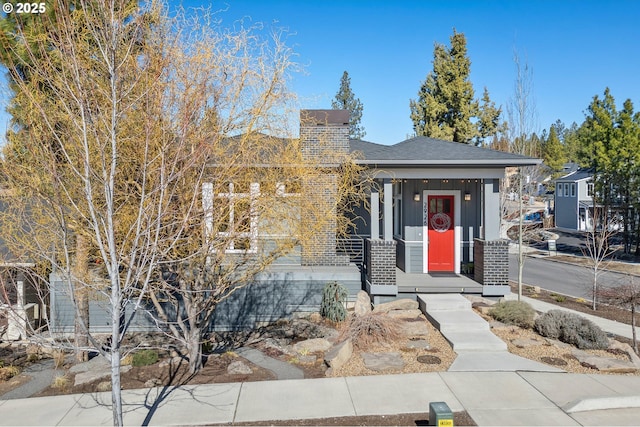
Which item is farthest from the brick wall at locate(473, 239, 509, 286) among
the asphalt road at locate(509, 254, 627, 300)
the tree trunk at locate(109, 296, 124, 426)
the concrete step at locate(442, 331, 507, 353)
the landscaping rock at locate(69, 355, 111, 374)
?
the tree trunk at locate(109, 296, 124, 426)

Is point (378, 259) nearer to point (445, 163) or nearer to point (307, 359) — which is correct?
point (445, 163)

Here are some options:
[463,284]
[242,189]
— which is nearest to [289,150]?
[242,189]

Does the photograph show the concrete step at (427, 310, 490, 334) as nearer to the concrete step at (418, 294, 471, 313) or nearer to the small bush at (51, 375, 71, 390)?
the concrete step at (418, 294, 471, 313)

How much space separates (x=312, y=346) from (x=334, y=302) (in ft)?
6.33

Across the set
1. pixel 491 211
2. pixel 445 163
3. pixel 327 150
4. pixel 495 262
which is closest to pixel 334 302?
→ pixel 327 150

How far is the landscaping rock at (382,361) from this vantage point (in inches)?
290

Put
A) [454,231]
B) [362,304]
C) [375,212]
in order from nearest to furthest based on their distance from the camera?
[362,304], [375,212], [454,231]

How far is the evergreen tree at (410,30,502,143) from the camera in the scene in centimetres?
2845

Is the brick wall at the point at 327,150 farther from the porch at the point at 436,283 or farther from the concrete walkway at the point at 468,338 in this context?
the concrete walkway at the point at 468,338

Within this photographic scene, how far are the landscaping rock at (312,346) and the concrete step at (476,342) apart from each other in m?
2.34

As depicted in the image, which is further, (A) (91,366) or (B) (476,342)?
(B) (476,342)

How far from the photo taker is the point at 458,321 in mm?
9250

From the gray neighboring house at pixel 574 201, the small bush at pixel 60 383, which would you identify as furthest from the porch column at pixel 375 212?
the gray neighboring house at pixel 574 201

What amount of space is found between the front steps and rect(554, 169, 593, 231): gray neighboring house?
31.5m
